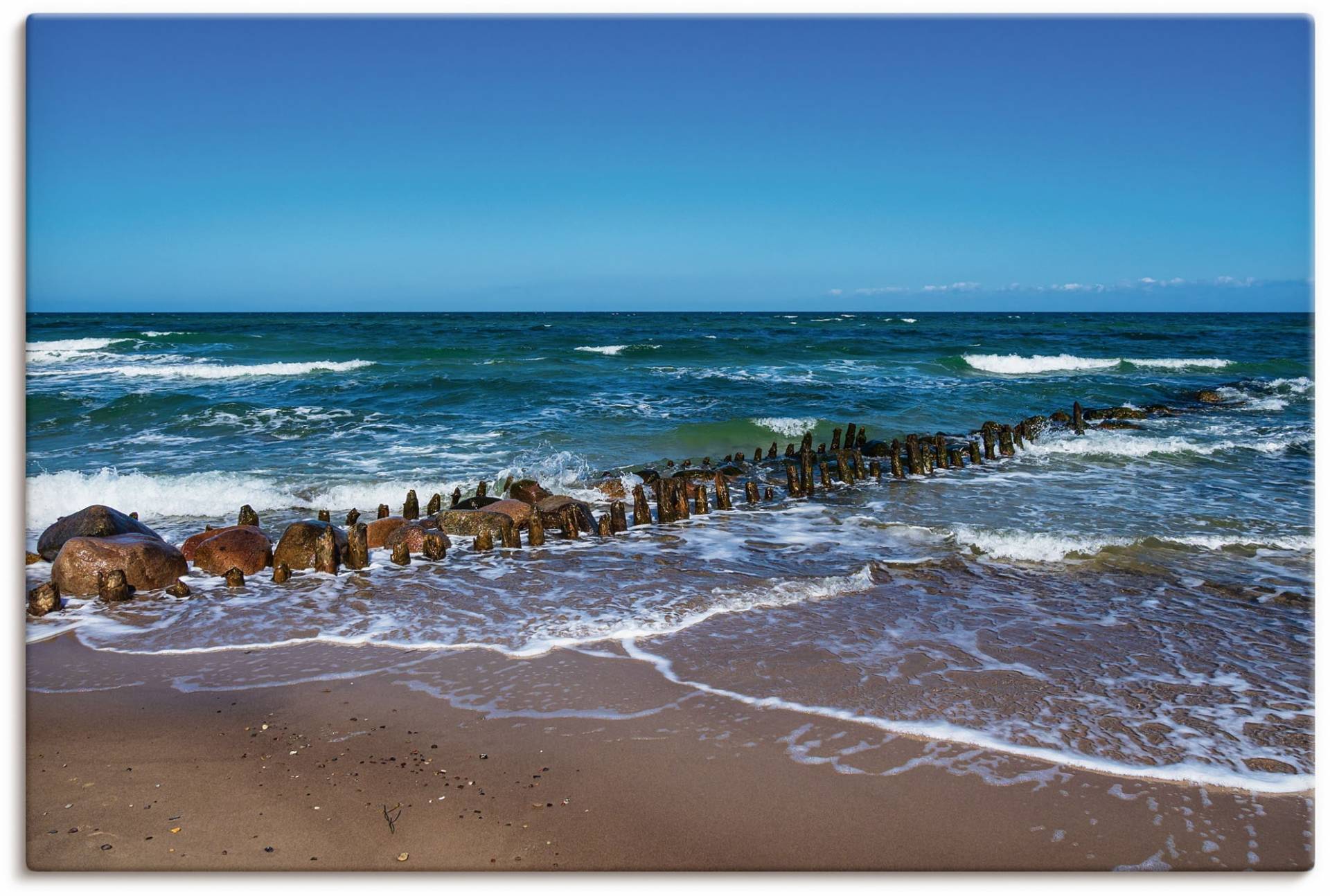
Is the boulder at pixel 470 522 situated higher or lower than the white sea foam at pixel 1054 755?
higher

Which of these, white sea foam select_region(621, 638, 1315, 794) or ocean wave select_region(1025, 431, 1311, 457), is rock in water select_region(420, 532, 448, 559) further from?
ocean wave select_region(1025, 431, 1311, 457)

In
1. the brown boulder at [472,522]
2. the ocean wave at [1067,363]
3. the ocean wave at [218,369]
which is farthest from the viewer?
the ocean wave at [1067,363]

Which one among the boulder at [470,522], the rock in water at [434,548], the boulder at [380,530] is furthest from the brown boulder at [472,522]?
the rock in water at [434,548]

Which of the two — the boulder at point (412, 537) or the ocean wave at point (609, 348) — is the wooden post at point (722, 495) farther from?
the ocean wave at point (609, 348)

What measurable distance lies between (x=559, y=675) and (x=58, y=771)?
236cm

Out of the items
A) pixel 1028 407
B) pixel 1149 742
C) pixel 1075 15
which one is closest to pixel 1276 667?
pixel 1149 742

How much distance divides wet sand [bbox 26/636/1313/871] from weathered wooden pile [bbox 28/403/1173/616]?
201 cm

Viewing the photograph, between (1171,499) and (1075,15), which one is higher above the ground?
(1075,15)

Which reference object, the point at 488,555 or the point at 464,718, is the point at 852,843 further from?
the point at 488,555

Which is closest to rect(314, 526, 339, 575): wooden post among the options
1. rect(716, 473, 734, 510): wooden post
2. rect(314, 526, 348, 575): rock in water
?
rect(314, 526, 348, 575): rock in water

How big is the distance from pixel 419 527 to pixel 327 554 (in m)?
1.12

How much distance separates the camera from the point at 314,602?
623cm

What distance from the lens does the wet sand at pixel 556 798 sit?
3.22m

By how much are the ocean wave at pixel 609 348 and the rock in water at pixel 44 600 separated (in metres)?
29.2
